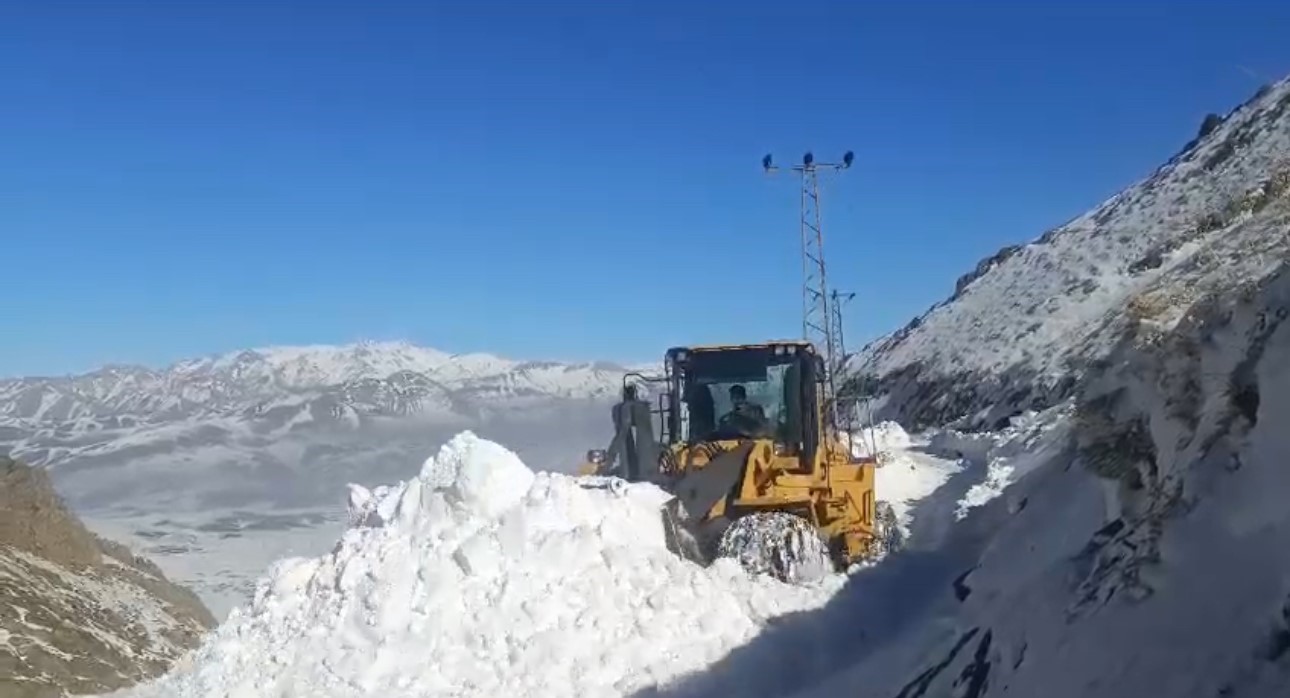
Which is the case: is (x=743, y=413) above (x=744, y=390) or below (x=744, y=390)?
below

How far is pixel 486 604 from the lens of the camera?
35.0 ft

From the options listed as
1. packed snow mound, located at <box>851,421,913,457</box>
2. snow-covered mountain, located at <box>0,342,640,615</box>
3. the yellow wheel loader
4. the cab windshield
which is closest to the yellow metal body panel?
the yellow wheel loader

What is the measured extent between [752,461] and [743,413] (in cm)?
174

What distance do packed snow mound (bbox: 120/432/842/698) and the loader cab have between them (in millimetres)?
2670

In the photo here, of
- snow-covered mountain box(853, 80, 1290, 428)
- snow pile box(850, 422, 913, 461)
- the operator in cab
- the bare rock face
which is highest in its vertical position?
snow-covered mountain box(853, 80, 1290, 428)

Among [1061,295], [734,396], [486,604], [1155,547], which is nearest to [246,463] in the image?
[1061,295]

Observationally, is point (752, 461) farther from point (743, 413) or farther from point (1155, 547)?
point (1155, 547)

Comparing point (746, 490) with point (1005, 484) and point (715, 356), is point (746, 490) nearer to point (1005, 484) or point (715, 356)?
point (715, 356)

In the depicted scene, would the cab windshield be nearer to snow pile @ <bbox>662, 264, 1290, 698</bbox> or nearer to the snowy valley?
the snowy valley

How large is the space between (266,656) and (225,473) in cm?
7724

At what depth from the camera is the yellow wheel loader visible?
41.0 ft

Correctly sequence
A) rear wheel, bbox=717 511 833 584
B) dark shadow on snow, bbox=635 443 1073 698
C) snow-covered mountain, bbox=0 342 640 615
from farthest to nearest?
snow-covered mountain, bbox=0 342 640 615 → rear wheel, bbox=717 511 833 584 → dark shadow on snow, bbox=635 443 1073 698

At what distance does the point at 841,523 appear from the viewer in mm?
13242

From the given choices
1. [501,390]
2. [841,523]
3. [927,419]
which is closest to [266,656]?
[841,523]
